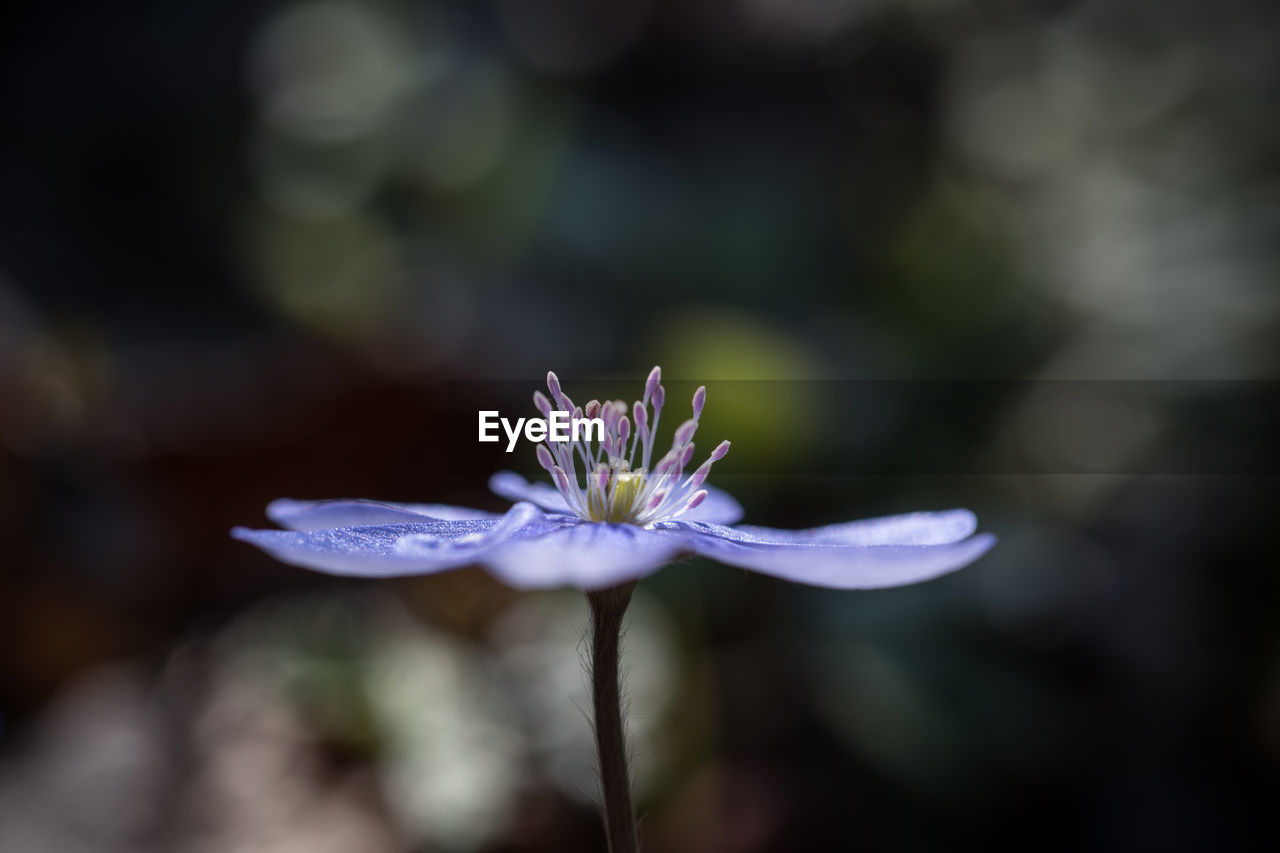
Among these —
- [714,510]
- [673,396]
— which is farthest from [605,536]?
[673,396]

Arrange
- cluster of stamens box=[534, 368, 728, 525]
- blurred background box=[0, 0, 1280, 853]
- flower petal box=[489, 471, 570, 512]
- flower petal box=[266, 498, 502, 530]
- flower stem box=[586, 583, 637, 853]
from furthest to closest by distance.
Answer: blurred background box=[0, 0, 1280, 853] → flower petal box=[489, 471, 570, 512] → cluster of stamens box=[534, 368, 728, 525] → flower petal box=[266, 498, 502, 530] → flower stem box=[586, 583, 637, 853]

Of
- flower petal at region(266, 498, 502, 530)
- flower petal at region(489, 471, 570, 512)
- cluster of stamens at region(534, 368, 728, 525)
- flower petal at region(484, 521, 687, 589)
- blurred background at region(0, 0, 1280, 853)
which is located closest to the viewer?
flower petal at region(484, 521, 687, 589)

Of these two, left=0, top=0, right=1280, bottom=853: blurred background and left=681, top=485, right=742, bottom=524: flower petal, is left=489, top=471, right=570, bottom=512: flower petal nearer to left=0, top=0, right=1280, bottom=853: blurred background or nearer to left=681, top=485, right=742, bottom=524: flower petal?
left=681, top=485, right=742, bottom=524: flower petal

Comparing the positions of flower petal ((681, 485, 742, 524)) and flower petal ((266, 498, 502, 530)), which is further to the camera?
flower petal ((681, 485, 742, 524))

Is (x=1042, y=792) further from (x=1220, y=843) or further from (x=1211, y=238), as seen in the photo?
(x=1211, y=238)

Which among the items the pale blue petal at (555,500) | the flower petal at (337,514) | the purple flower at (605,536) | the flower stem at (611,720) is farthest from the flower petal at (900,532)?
the flower petal at (337,514)

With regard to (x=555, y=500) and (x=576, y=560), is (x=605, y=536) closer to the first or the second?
(x=576, y=560)

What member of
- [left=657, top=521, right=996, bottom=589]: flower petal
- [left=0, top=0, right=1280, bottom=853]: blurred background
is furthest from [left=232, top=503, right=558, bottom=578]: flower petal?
[left=0, top=0, right=1280, bottom=853]: blurred background
